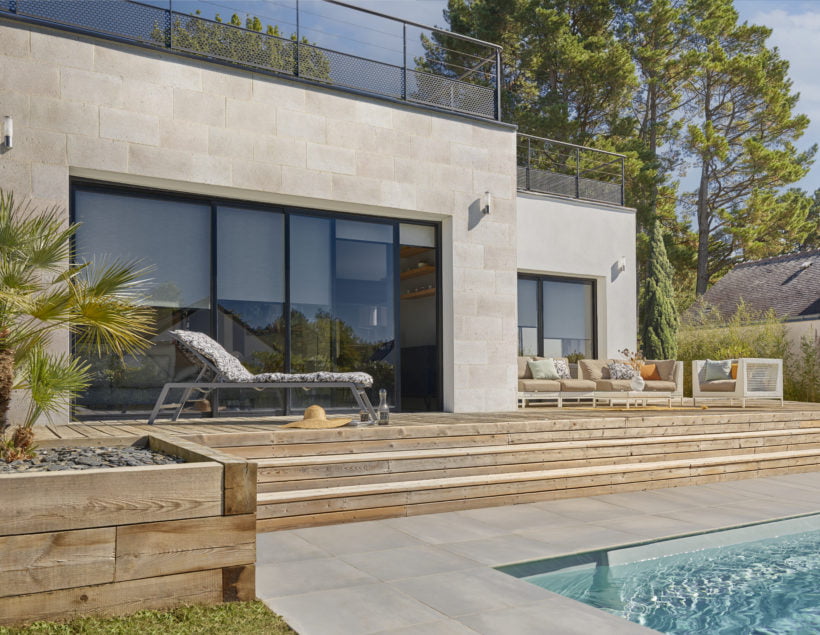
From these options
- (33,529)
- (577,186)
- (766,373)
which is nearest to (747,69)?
(577,186)

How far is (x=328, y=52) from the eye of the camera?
8062 millimetres

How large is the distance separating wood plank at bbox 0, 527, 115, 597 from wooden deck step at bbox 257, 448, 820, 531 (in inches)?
78.5

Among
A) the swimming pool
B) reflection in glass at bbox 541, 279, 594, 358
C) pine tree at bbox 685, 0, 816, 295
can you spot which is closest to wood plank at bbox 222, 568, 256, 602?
the swimming pool

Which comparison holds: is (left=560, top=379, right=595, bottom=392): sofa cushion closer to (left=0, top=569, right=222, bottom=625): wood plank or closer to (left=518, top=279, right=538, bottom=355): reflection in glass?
(left=518, top=279, right=538, bottom=355): reflection in glass

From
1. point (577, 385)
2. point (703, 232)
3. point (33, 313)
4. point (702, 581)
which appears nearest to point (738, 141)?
point (703, 232)

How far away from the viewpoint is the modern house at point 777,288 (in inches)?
723

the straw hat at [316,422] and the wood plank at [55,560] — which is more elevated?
the straw hat at [316,422]

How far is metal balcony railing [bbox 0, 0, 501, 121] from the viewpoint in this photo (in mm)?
6625

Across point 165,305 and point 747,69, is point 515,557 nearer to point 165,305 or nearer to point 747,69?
point 165,305

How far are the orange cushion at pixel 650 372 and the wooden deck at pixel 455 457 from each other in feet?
10.1

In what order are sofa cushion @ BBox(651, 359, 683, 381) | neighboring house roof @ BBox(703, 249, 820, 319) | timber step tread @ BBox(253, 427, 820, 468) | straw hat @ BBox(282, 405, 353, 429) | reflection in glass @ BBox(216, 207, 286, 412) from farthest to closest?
neighboring house roof @ BBox(703, 249, 820, 319), sofa cushion @ BBox(651, 359, 683, 381), reflection in glass @ BBox(216, 207, 286, 412), straw hat @ BBox(282, 405, 353, 429), timber step tread @ BBox(253, 427, 820, 468)

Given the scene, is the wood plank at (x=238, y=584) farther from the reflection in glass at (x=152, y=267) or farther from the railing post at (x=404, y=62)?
the railing post at (x=404, y=62)

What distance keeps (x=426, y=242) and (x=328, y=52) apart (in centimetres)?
244


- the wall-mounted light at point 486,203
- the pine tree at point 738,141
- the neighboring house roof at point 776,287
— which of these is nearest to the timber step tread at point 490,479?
the wall-mounted light at point 486,203
